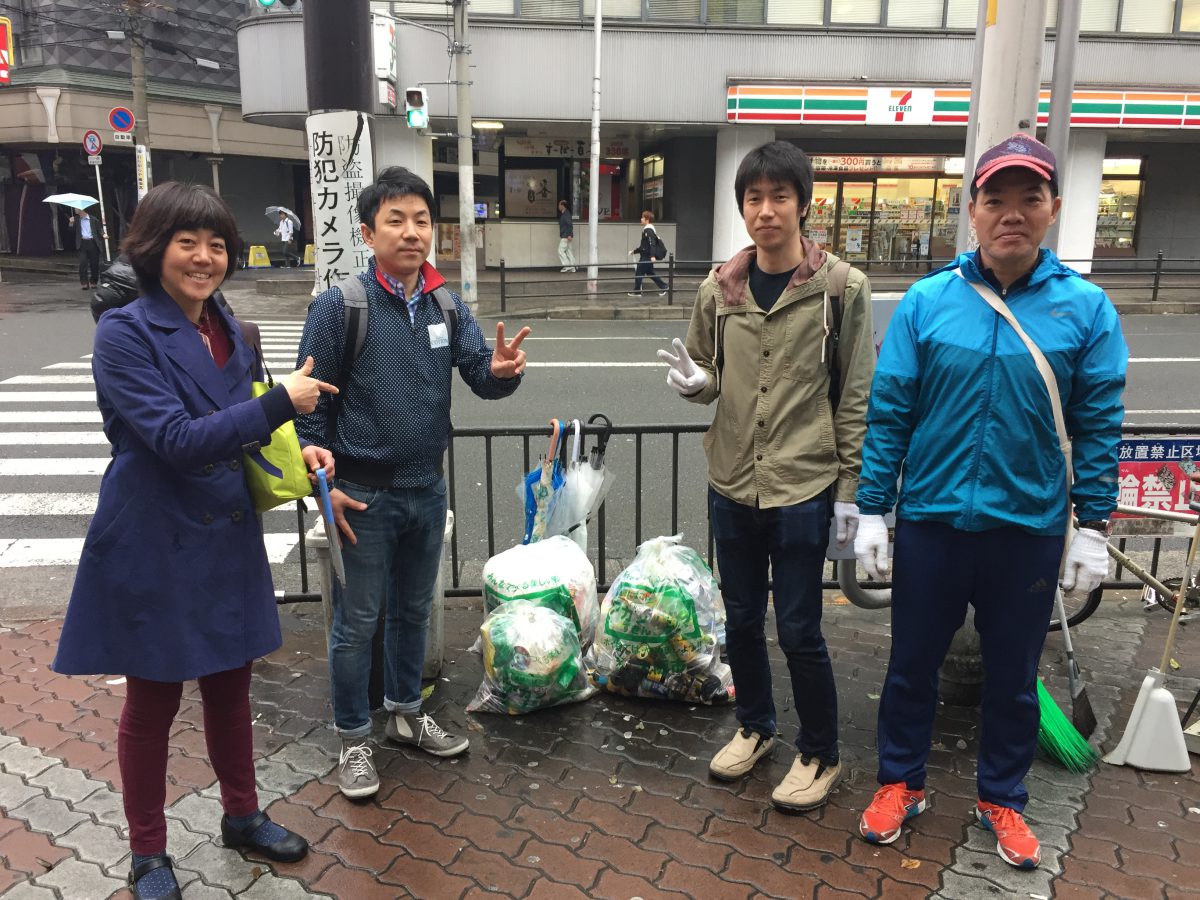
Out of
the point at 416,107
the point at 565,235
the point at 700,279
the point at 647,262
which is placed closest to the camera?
the point at 416,107

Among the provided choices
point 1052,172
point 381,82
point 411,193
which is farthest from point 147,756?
point 381,82

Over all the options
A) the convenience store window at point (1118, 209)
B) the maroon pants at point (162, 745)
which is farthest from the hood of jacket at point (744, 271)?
the convenience store window at point (1118, 209)

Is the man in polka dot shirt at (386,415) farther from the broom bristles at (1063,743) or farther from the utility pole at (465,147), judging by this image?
the utility pole at (465,147)

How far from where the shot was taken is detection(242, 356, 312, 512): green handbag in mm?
2658

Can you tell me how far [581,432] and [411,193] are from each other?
1.34 m

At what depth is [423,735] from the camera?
3.44 metres

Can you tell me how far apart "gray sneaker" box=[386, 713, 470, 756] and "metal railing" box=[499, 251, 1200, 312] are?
13425 mm

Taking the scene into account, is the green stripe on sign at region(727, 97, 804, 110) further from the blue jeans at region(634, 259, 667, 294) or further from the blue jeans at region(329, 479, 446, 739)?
the blue jeans at region(329, 479, 446, 739)

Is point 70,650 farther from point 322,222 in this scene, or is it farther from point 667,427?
point 667,427

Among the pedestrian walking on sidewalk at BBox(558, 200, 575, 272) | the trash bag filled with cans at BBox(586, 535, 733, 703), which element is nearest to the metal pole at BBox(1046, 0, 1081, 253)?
the trash bag filled with cans at BBox(586, 535, 733, 703)

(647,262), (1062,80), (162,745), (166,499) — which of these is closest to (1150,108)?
(647,262)

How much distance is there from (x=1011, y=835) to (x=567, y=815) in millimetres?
1398

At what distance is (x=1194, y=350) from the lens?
40.9ft

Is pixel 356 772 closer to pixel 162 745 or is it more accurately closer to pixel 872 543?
pixel 162 745
